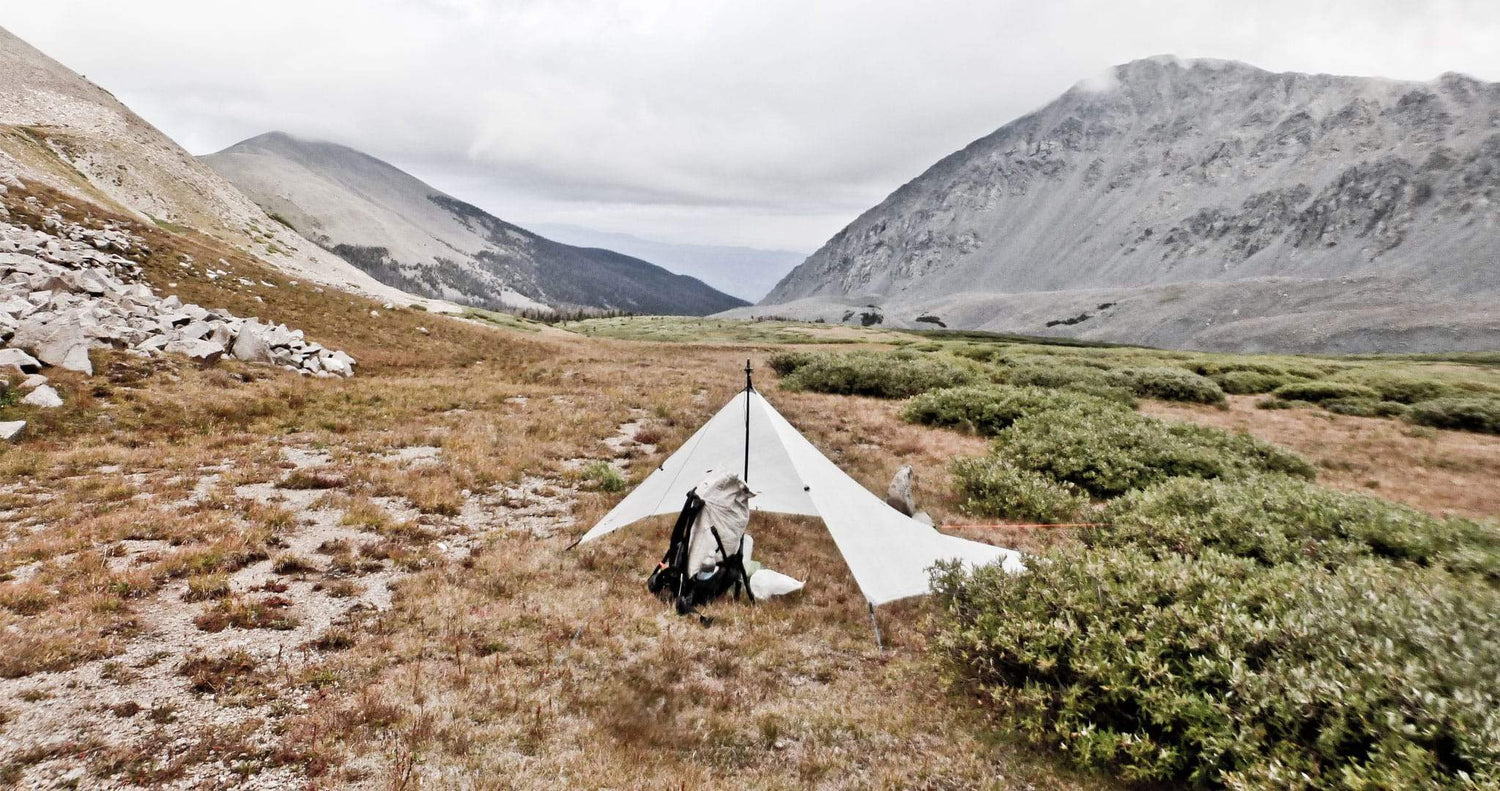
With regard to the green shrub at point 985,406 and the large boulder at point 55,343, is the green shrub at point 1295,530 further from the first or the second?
the large boulder at point 55,343

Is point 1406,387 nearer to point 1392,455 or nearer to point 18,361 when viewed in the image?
point 1392,455

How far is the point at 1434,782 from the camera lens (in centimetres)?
474

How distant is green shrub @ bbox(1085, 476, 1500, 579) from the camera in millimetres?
10352

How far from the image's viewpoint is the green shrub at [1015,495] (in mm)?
15500

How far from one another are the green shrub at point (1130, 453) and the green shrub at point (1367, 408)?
1682 centimetres

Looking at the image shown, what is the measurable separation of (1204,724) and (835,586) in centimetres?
610

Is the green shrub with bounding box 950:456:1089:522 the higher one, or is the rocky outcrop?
the rocky outcrop

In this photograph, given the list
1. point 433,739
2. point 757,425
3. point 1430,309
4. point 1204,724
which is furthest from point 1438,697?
point 1430,309

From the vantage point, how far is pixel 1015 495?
15914 millimetres

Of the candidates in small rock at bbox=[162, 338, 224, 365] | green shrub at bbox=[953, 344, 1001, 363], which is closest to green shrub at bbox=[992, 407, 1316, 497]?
small rock at bbox=[162, 338, 224, 365]

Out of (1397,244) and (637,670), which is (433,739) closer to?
(637,670)

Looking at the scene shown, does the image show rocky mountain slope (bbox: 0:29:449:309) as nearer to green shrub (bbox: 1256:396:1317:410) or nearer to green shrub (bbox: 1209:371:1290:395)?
green shrub (bbox: 1256:396:1317:410)

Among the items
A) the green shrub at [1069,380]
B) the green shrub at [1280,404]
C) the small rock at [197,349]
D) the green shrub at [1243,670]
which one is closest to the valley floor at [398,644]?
the green shrub at [1243,670]

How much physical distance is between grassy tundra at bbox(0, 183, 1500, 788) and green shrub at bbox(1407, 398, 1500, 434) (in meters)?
13.6
